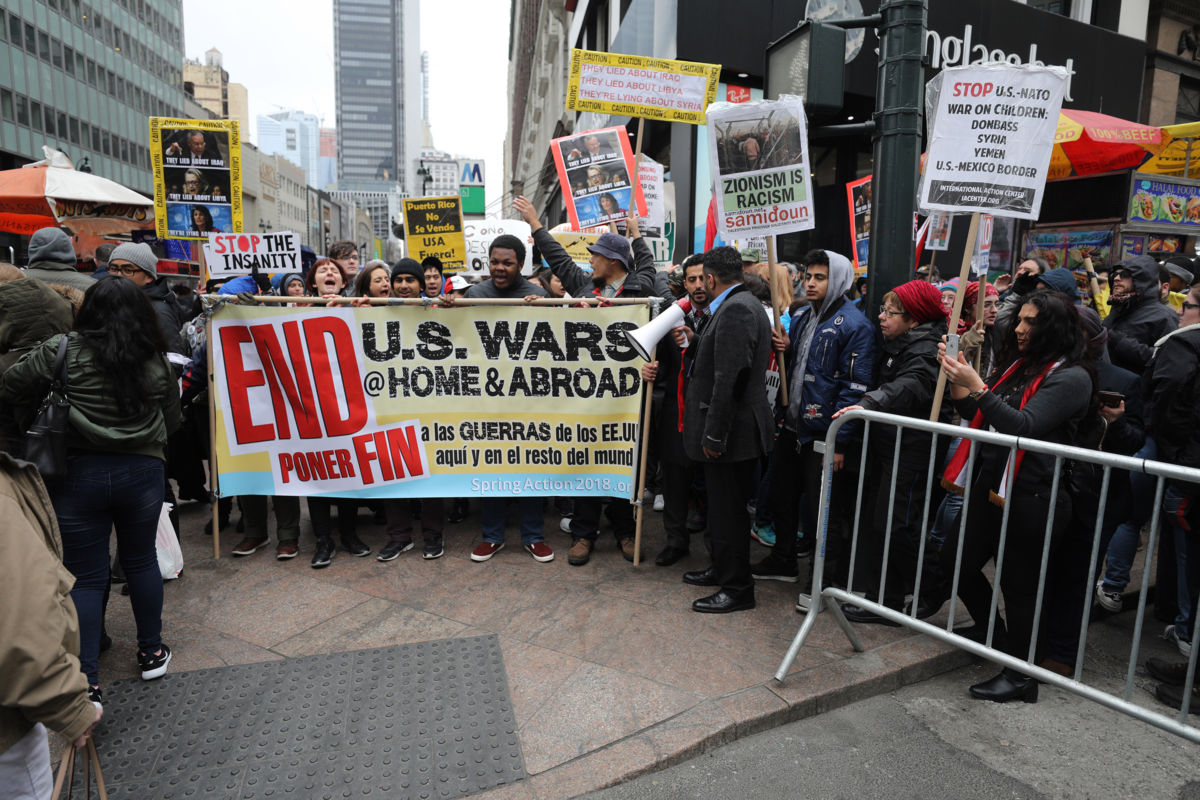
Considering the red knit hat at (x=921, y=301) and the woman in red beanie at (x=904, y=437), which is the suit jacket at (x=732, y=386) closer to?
the woman in red beanie at (x=904, y=437)

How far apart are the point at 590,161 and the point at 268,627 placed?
5600mm

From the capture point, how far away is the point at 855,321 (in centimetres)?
443

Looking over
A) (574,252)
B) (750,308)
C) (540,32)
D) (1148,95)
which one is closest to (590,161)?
(574,252)

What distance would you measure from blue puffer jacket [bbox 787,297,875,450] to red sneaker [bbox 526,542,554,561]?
6.15 ft

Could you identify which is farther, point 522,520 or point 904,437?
point 522,520

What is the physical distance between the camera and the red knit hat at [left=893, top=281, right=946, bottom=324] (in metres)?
4.08

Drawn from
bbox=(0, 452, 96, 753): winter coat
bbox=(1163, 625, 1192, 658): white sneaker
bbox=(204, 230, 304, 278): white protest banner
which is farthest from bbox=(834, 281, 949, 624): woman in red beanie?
bbox=(204, 230, 304, 278): white protest banner

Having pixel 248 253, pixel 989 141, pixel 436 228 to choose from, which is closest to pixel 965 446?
pixel 989 141

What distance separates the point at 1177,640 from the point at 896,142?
10.4 feet

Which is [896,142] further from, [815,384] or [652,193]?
[652,193]

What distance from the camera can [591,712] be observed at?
3.35m

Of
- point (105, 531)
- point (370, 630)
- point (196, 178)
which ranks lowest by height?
point (370, 630)

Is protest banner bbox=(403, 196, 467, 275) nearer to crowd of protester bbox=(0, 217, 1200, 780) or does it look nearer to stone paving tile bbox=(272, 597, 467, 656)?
crowd of protester bbox=(0, 217, 1200, 780)

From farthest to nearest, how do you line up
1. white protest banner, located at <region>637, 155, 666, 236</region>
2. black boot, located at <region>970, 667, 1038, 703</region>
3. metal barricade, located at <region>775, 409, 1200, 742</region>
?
white protest banner, located at <region>637, 155, 666, 236</region>, black boot, located at <region>970, 667, 1038, 703</region>, metal barricade, located at <region>775, 409, 1200, 742</region>
